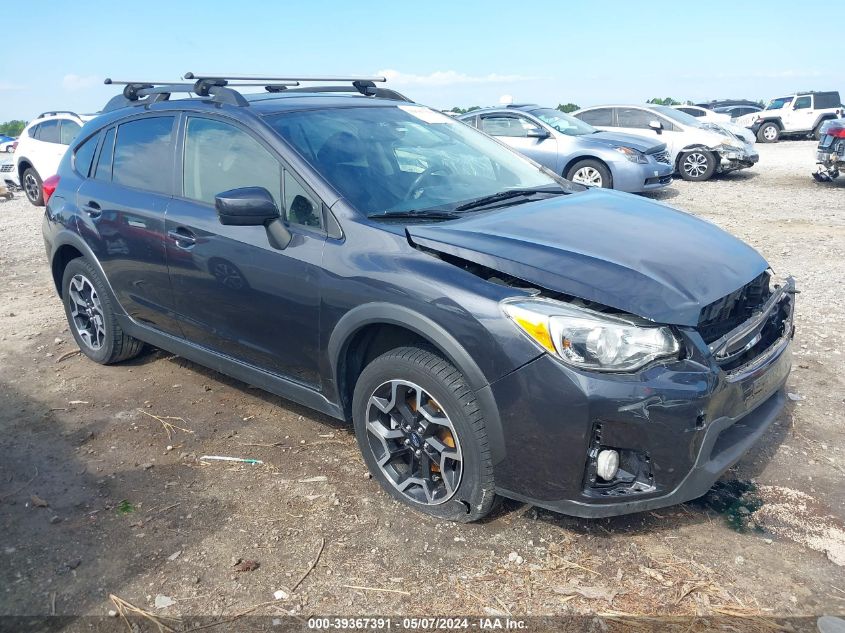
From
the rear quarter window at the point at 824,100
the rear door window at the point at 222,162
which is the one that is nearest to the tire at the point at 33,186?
the rear door window at the point at 222,162

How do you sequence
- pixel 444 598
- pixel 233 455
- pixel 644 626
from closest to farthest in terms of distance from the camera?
pixel 644 626, pixel 444 598, pixel 233 455

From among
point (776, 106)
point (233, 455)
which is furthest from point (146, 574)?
point (776, 106)

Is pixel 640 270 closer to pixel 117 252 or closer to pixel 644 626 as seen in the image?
pixel 644 626

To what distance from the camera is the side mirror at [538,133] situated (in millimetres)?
12414

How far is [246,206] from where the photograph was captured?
325cm

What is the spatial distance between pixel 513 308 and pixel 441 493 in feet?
3.09

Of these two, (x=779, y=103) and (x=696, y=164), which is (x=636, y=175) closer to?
(x=696, y=164)

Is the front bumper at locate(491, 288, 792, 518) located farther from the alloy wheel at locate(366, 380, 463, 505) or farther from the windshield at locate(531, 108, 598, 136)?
the windshield at locate(531, 108, 598, 136)

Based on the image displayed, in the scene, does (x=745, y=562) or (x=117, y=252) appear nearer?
(x=745, y=562)

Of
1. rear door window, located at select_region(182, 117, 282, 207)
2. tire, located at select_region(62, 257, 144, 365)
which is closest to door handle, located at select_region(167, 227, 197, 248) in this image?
rear door window, located at select_region(182, 117, 282, 207)

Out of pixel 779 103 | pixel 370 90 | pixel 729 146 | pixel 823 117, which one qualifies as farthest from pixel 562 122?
pixel 779 103

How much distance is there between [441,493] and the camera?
3105mm

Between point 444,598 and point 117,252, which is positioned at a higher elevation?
point 117,252

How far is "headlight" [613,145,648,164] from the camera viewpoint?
11789 mm
